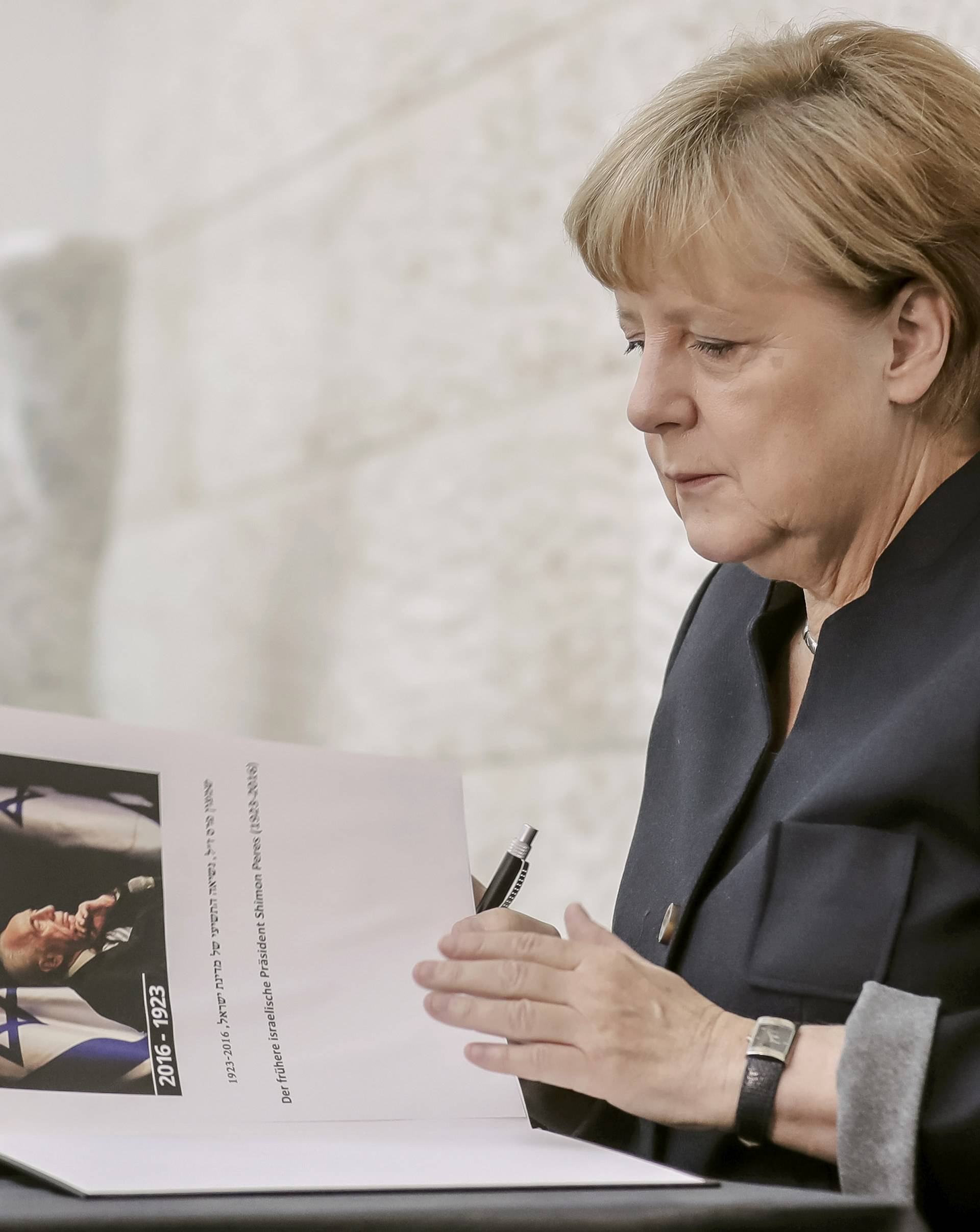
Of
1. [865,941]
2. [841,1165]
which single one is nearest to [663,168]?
[865,941]

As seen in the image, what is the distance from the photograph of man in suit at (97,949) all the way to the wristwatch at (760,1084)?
1.09ft

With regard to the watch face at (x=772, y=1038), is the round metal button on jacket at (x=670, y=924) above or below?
above

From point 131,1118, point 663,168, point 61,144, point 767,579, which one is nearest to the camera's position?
point 131,1118

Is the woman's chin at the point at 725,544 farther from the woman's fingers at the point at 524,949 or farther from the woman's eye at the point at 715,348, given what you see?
the woman's fingers at the point at 524,949

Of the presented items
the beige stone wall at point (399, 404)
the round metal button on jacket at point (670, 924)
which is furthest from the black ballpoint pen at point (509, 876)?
the beige stone wall at point (399, 404)

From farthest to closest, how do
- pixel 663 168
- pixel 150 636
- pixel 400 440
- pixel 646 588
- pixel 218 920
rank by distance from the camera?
pixel 150 636 < pixel 400 440 < pixel 646 588 < pixel 663 168 < pixel 218 920

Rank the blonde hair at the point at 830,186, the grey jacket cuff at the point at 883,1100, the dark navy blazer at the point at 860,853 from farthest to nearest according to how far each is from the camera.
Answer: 1. the blonde hair at the point at 830,186
2. the dark navy blazer at the point at 860,853
3. the grey jacket cuff at the point at 883,1100

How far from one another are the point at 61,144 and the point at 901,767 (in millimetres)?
3683

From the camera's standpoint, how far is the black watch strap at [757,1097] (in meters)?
0.79

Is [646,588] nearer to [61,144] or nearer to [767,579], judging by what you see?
[767,579]

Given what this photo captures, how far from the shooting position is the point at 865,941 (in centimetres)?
90

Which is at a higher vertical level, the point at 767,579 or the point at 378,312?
the point at 378,312

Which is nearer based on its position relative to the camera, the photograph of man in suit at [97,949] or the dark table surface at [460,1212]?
the dark table surface at [460,1212]

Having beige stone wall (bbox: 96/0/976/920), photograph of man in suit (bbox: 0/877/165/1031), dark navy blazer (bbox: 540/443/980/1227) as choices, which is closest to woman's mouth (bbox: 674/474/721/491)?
dark navy blazer (bbox: 540/443/980/1227)
